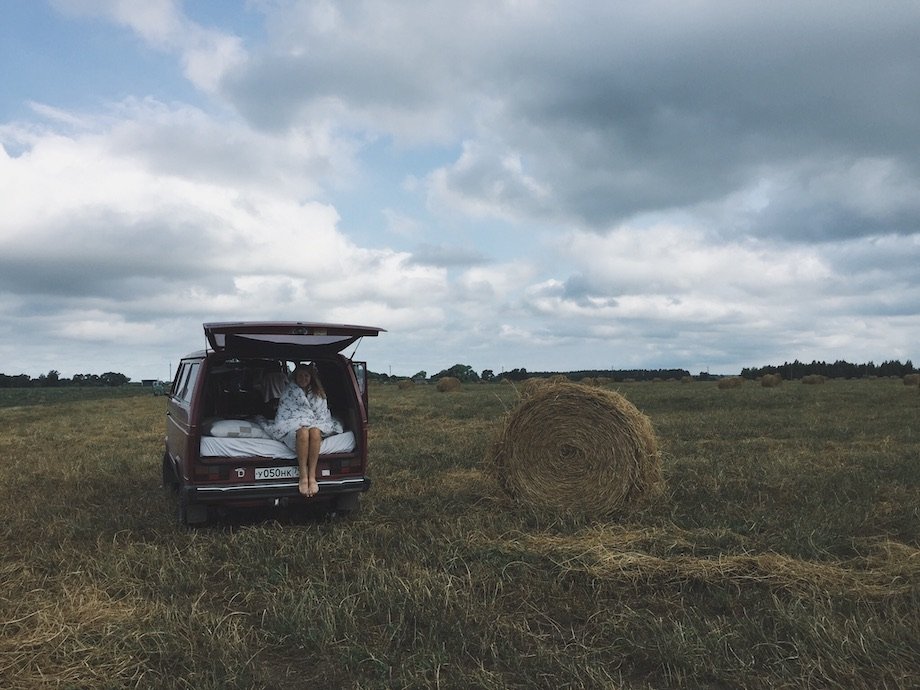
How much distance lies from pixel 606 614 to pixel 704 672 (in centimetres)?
95

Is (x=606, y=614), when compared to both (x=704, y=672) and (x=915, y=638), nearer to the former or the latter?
(x=704, y=672)

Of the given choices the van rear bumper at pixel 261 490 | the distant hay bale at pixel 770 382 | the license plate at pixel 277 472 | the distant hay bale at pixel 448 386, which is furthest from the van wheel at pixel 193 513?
the distant hay bale at pixel 770 382

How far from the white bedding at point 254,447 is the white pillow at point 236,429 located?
116 mm

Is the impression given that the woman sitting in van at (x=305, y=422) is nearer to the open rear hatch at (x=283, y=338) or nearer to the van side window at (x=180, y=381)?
the open rear hatch at (x=283, y=338)

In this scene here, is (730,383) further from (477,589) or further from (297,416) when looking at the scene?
(477,589)

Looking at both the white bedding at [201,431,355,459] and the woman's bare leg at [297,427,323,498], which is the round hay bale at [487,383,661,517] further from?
the woman's bare leg at [297,427,323,498]

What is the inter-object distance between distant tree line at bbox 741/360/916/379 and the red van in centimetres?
4604

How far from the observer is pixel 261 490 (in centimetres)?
712

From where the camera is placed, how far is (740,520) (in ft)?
23.2

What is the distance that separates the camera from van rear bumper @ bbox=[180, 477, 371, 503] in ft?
22.7

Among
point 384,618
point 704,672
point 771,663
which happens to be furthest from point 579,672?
point 384,618

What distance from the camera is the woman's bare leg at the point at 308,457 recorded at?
7.23m

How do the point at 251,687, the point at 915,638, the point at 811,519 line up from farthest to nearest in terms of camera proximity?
the point at 811,519
the point at 915,638
the point at 251,687

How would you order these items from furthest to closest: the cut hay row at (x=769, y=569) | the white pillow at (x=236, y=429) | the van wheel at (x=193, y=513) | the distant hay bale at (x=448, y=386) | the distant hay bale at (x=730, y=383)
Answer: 1. the distant hay bale at (x=448, y=386)
2. the distant hay bale at (x=730, y=383)
3. the white pillow at (x=236, y=429)
4. the van wheel at (x=193, y=513)
5. the cut hay row at (x=769, y=569)
